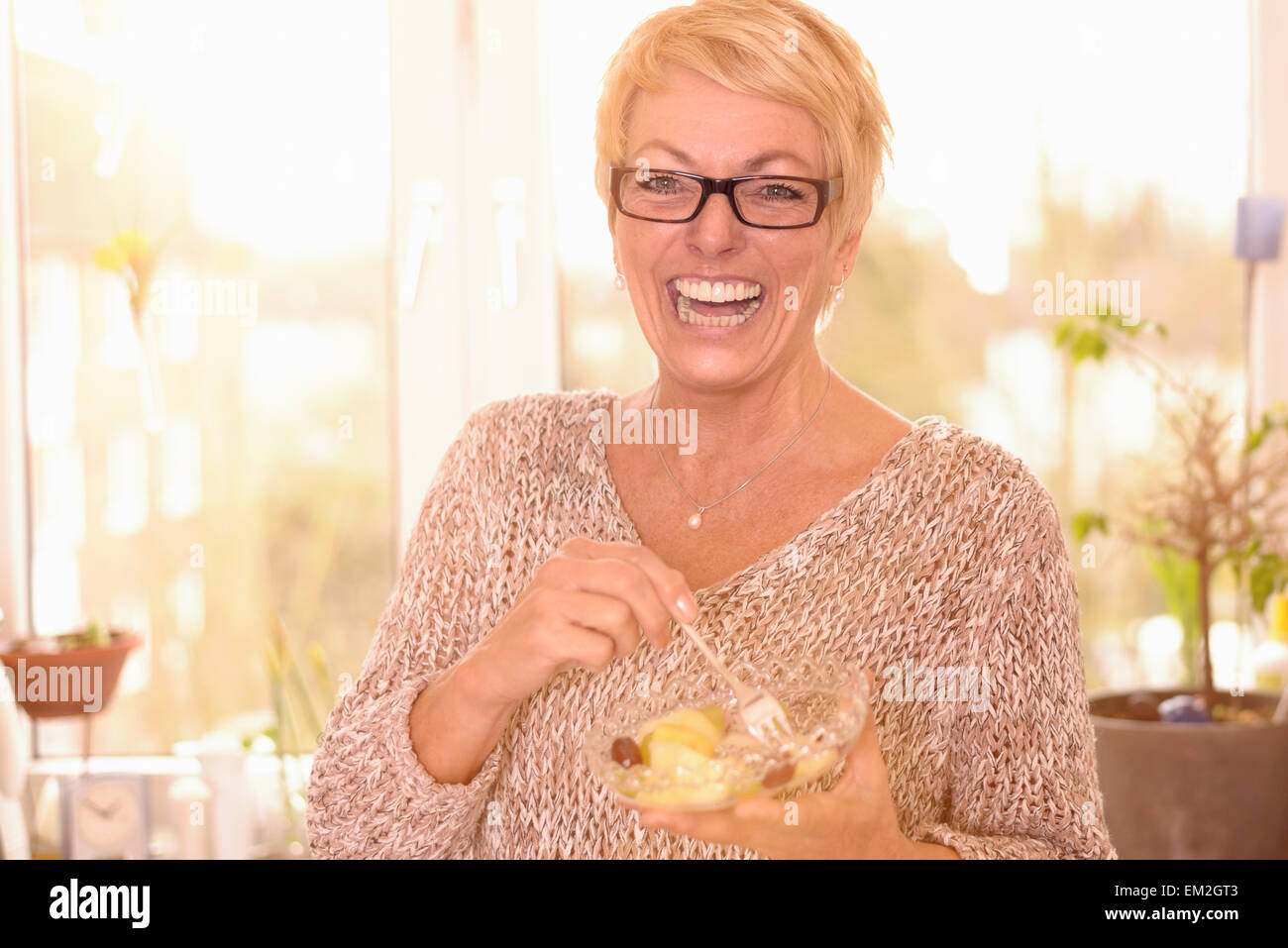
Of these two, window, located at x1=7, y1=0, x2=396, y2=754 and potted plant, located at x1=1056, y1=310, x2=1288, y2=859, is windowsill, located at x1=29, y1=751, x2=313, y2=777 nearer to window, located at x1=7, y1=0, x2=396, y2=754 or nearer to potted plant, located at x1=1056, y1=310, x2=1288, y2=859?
window, located at x1=7, y1=0, x2=396, y2=754

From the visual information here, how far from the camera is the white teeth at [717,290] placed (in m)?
1.06

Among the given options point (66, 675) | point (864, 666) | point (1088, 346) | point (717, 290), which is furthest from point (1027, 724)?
point (66, 675)

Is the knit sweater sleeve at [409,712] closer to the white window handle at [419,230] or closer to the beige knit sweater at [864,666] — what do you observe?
the beige knit sweater at [864,666]

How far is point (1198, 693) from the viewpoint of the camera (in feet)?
5.78

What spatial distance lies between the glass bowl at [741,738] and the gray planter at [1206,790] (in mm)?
829

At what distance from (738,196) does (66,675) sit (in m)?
1.41

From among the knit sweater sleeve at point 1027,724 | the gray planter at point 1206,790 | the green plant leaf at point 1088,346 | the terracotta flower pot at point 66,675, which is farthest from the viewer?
the terracotta flower pot at point 66,675

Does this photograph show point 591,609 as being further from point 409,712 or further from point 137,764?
point 137,764

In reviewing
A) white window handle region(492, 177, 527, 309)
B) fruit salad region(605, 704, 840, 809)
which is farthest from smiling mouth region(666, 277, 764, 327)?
white window handle region(492, 177, 527, 309)

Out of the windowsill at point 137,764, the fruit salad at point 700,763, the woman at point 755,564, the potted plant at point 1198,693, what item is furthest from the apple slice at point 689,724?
the windowsill at point 137,764

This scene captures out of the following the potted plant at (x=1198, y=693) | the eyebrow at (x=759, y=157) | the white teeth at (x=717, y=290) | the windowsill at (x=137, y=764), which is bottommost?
the windowsill at (x=137, y=764)
